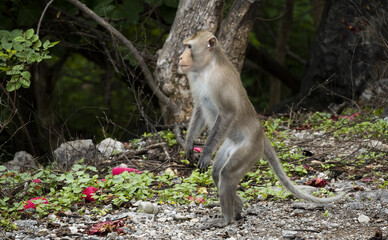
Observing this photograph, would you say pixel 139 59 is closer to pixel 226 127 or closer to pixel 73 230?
pixel 226 127

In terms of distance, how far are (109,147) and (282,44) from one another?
622cm

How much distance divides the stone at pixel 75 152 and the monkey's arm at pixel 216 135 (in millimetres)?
2192

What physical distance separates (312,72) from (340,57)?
1.91ft

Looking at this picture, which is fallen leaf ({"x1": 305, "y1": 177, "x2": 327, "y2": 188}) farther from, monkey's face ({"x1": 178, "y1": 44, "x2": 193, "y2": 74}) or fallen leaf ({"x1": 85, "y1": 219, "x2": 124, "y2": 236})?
fallen leaf ({"x1": 85, "y1": 219, "x2": 124, "y2": 236})

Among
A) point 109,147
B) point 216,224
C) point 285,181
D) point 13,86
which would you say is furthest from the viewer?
point 109,147

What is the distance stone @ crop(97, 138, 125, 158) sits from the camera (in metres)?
7.16

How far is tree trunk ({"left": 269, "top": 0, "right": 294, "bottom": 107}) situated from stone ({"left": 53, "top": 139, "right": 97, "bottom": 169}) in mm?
5440

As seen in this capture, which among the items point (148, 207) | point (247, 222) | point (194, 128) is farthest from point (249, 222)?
point (194, 128)

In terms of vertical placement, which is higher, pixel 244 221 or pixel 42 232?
pixel 244 221

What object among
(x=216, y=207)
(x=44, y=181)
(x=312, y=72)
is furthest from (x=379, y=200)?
(x=312, y=72)

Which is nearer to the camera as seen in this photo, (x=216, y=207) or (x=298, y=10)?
(x=216, y=207)

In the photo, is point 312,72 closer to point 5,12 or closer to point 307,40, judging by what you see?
point 307,40

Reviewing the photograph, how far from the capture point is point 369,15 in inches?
377

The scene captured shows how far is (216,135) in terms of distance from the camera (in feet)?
16.4
